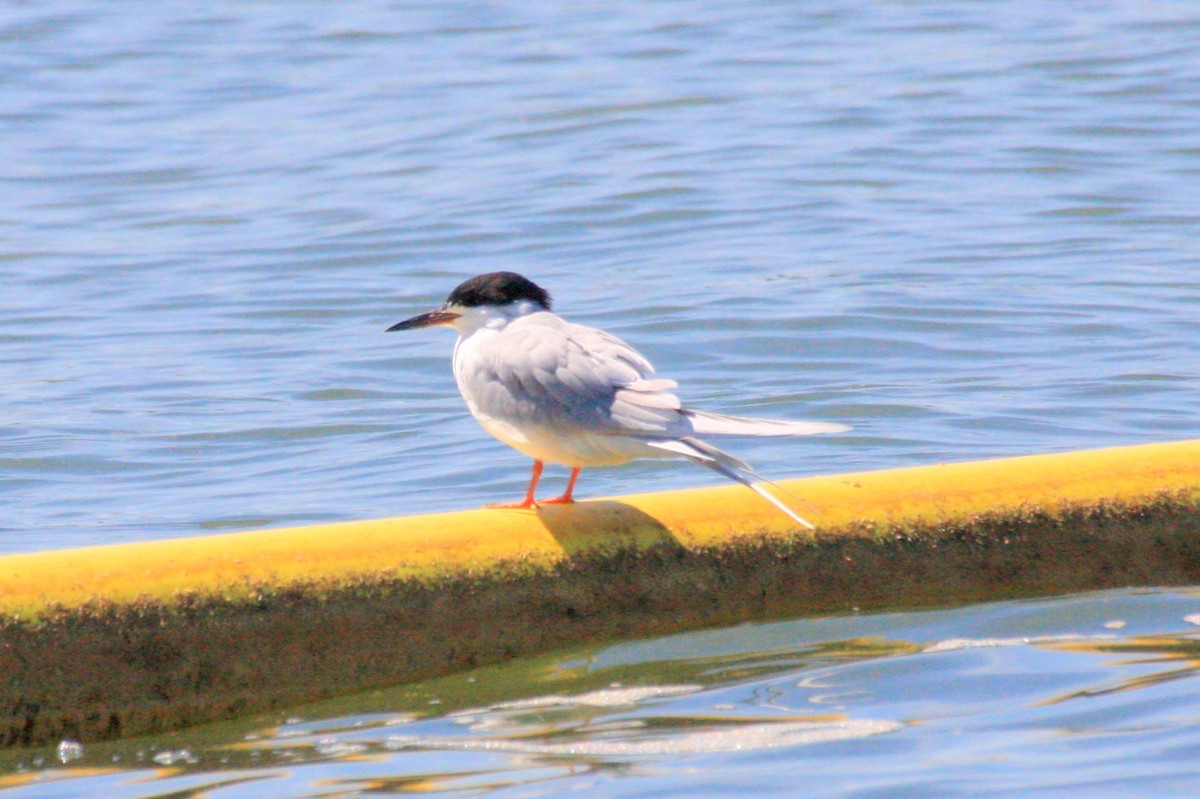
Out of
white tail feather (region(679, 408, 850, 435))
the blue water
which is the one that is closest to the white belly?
white tail feather (region(679, 408, 850, 435))

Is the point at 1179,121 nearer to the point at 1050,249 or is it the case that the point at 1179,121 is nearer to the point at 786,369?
the point at 1050,249

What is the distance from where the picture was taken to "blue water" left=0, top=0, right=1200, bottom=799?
4.03 m

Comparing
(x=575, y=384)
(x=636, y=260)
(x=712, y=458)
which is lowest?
(x=636, y=260)

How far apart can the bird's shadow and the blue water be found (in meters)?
0.26

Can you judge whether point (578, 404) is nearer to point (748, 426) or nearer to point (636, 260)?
point (748, 426)

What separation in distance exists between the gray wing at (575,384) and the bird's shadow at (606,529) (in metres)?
0.20

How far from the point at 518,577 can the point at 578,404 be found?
455mm

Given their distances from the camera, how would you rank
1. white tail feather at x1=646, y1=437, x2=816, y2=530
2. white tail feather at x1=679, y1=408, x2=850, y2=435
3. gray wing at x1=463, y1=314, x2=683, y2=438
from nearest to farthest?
white tail feather at x1=679, y1=408, x2=850, y2=435
white tail feather at x1=646, y1=437, x2=816, y2=530
gray wing at x1=463, y1=314, x2=683, y2=438

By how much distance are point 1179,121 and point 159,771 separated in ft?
41.3

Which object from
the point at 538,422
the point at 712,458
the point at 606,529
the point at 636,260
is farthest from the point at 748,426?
the point at 636,260

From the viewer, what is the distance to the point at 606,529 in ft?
13.1

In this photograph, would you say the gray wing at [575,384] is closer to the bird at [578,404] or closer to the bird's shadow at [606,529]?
the bird at [578,404]

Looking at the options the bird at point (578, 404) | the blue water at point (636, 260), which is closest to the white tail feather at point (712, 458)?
the bird at point (578, 404)

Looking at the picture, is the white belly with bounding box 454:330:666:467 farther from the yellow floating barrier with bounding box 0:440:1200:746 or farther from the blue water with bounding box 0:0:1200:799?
the blue water with bounding box 0:0:1200:799
